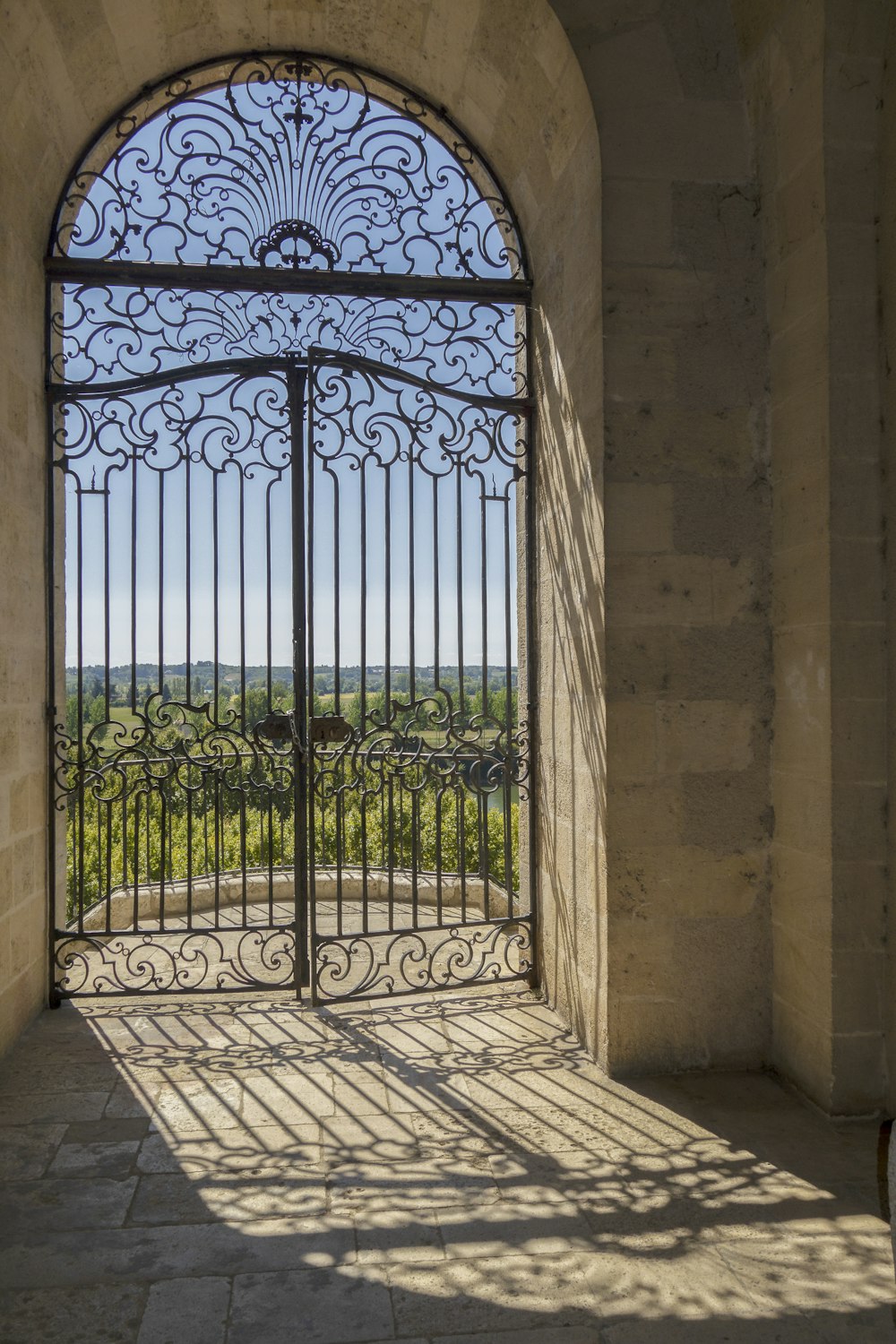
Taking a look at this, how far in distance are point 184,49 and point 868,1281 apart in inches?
206

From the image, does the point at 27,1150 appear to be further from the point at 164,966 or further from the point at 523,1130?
the point at 164,966

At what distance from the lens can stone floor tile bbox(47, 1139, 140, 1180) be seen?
296 centimetres

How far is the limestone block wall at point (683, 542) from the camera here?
3680 mm

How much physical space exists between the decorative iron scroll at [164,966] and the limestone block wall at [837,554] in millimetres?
2283

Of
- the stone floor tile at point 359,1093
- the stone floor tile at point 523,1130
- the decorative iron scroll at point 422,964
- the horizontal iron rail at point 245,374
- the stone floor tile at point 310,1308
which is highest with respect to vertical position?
the horizontal iron rail at point 245,374

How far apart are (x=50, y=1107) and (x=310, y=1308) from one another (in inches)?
58.0

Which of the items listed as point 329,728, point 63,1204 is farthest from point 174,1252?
point 329,728

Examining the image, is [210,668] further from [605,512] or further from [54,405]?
[605,512]

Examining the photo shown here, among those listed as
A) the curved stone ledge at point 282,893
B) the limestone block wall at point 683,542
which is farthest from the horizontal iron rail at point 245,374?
the curved stone ledge at point 282,893

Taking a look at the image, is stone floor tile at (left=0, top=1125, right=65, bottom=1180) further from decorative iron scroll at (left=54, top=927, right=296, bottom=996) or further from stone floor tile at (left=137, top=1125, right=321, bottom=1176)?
decorative iron scroll at (left=54, top=927, right=296, bottom=996)

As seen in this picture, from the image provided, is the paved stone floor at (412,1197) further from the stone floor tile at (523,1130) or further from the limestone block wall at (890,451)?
the limestone block wall at (890,451)

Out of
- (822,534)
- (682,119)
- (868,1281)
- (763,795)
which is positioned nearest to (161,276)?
(682,119)

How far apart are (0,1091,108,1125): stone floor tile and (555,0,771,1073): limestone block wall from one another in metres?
Answer: 1.82

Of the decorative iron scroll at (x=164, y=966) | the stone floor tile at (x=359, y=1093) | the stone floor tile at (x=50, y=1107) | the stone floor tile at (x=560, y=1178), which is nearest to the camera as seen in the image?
the stone floor tile at (x=560, y=1178)
